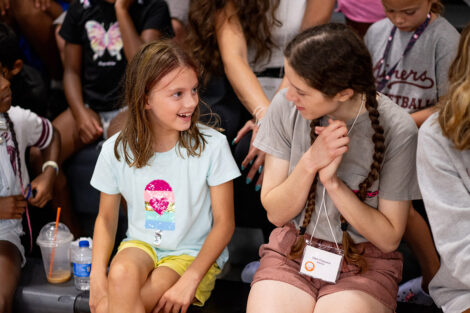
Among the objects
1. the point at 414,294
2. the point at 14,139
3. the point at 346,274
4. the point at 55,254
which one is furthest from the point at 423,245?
the point at 14,139

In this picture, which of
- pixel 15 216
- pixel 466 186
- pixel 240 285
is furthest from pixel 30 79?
pixel 466 186

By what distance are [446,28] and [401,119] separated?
2.32 feet

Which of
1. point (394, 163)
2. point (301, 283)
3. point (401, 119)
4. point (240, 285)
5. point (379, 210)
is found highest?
point (401, 119)

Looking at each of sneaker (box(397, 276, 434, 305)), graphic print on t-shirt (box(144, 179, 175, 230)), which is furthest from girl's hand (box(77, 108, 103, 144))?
sneaker (box(397, 276, 434, 305))

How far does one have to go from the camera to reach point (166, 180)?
1.94 m

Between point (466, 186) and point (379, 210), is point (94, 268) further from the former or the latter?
point (466, 186)

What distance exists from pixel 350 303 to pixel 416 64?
3.34 ft

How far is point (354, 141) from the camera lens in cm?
171

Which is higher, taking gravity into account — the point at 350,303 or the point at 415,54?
the point at 415,54

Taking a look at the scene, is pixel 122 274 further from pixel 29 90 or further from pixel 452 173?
pixel 29 90

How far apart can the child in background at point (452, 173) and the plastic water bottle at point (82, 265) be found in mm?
1170

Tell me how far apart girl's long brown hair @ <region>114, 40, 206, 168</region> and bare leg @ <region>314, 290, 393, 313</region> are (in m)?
0.62

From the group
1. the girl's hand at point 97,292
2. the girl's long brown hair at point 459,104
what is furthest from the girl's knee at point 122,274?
the girl's long brown hair at point 459,104

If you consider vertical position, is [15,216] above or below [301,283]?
below
